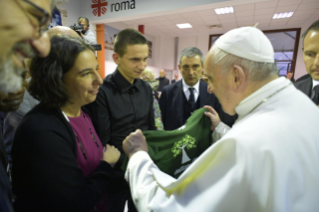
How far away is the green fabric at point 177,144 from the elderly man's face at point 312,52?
1.23 meters

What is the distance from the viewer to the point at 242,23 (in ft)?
27.6

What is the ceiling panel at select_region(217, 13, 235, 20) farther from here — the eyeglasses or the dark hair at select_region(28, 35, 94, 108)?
the eyeglasses

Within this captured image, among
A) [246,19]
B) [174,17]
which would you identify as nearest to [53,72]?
[174,17]

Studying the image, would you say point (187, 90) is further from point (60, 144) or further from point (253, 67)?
point (60, 144)

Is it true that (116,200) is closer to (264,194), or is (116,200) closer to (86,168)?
(86,168)

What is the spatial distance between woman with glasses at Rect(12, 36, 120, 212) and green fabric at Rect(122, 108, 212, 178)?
356 millimetres

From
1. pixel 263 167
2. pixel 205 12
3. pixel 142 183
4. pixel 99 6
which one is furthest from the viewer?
pixel 205 12

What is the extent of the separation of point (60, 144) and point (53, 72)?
0.38m

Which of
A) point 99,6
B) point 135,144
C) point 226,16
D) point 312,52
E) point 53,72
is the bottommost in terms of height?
point 135,144

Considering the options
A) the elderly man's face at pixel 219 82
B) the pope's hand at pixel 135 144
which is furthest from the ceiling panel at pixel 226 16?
the pope's hand at pixel 135 144

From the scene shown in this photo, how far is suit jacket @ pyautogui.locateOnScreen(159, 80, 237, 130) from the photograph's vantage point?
2140mm

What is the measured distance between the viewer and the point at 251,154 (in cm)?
76

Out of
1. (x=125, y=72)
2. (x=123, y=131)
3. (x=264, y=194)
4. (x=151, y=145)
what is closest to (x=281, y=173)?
(x=264, y=194)

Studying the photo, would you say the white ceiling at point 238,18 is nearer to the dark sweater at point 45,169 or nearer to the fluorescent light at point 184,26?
the fluorescent light at point 184,26
